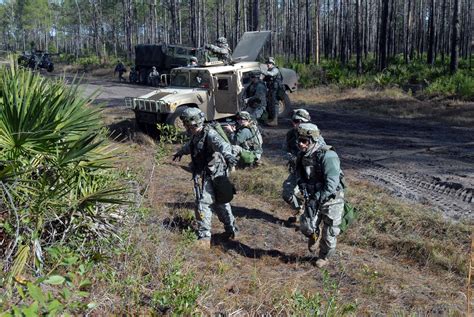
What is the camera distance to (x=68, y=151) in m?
4.64

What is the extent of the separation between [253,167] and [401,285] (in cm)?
471

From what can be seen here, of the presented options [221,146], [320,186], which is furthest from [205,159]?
[320,186]

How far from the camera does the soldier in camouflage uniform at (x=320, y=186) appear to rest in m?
5.35

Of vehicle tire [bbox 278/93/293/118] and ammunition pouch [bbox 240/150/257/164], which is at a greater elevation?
vehicle tire [bbox 278/93/293/118]

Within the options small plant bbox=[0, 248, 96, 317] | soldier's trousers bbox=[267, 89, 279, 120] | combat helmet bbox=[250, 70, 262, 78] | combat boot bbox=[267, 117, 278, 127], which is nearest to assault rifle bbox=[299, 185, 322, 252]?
small plant bbox=[0, 248, 96, 317]

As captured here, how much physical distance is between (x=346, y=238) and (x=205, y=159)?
201 centimetres

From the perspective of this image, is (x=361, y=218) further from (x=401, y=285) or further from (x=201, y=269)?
(x=201, y=269)

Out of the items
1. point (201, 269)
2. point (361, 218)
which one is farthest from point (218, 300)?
point (361, 218)

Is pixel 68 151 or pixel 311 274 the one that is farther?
pixel 311 274

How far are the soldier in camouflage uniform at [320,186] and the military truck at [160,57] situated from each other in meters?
20.6

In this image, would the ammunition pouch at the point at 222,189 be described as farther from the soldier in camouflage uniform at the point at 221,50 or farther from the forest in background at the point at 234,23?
the forest in background at the point at 234,23

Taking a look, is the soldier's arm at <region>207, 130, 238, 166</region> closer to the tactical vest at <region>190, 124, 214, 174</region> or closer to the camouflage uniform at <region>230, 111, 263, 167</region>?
the tactical vest at <region>190, 124, 214, 174</region>

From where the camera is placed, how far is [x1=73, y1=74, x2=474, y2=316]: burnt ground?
4730mm

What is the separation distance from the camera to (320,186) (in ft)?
17.9
